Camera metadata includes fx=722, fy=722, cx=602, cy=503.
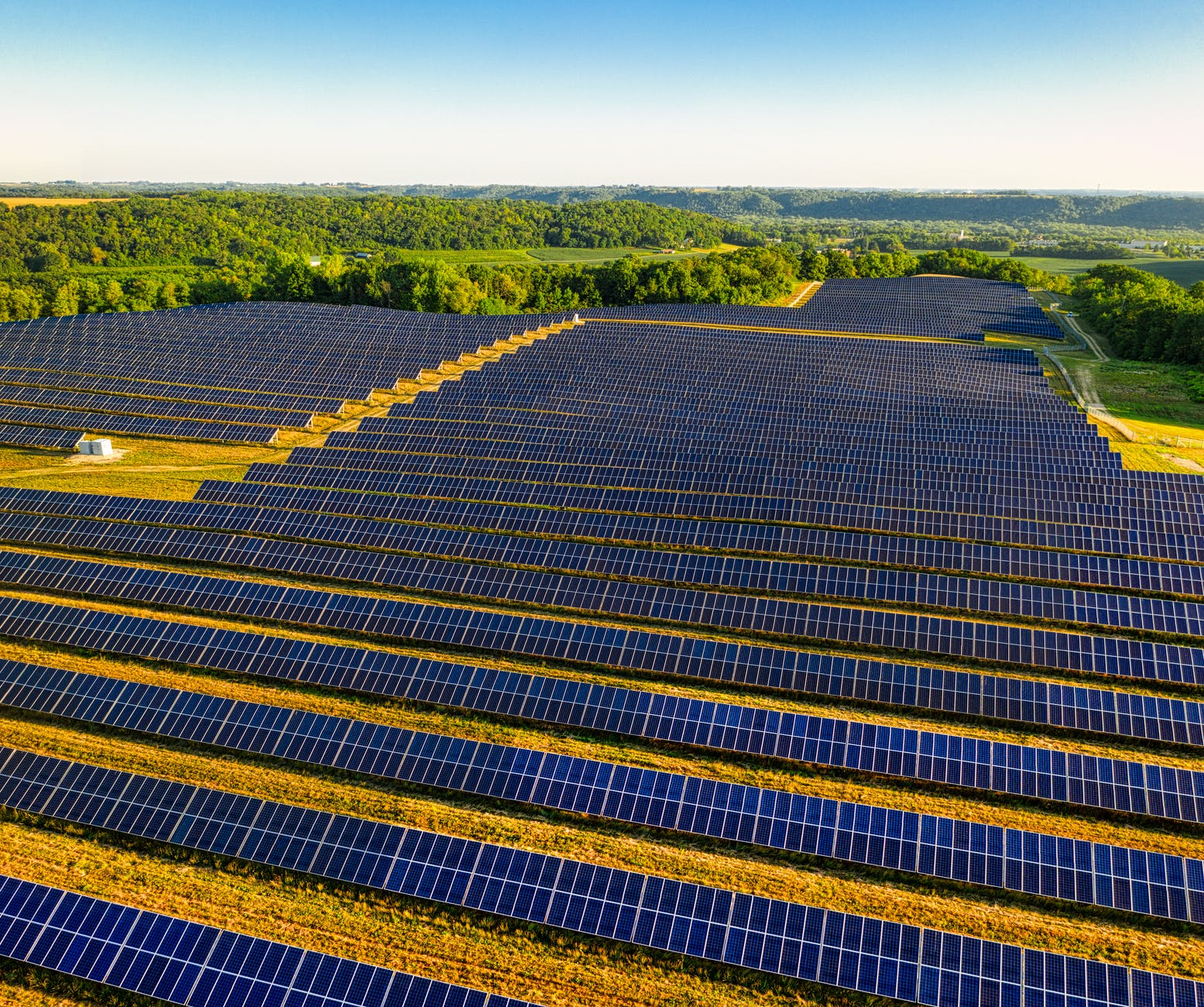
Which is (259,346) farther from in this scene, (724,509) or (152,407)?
(724,509)

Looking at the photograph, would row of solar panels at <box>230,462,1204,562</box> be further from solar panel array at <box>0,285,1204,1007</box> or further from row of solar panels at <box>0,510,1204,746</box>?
row of solar panels at <box>0,510,1204,746</box>

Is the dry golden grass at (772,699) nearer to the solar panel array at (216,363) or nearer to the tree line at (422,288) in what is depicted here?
the solar panel array at (216,363)

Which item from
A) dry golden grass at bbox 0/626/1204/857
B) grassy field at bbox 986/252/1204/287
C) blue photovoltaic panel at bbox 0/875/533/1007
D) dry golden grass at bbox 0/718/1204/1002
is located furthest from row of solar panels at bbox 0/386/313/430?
grassy field at bbox 986/252/1204/287

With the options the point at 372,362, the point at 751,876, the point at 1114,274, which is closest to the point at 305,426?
the point at 372,362

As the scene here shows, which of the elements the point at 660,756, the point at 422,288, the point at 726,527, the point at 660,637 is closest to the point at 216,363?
the point at 422,288

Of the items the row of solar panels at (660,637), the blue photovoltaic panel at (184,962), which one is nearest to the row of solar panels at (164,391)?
the row of solar panels at (660,637)

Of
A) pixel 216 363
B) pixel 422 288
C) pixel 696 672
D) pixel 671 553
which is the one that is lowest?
pixel 696 672
